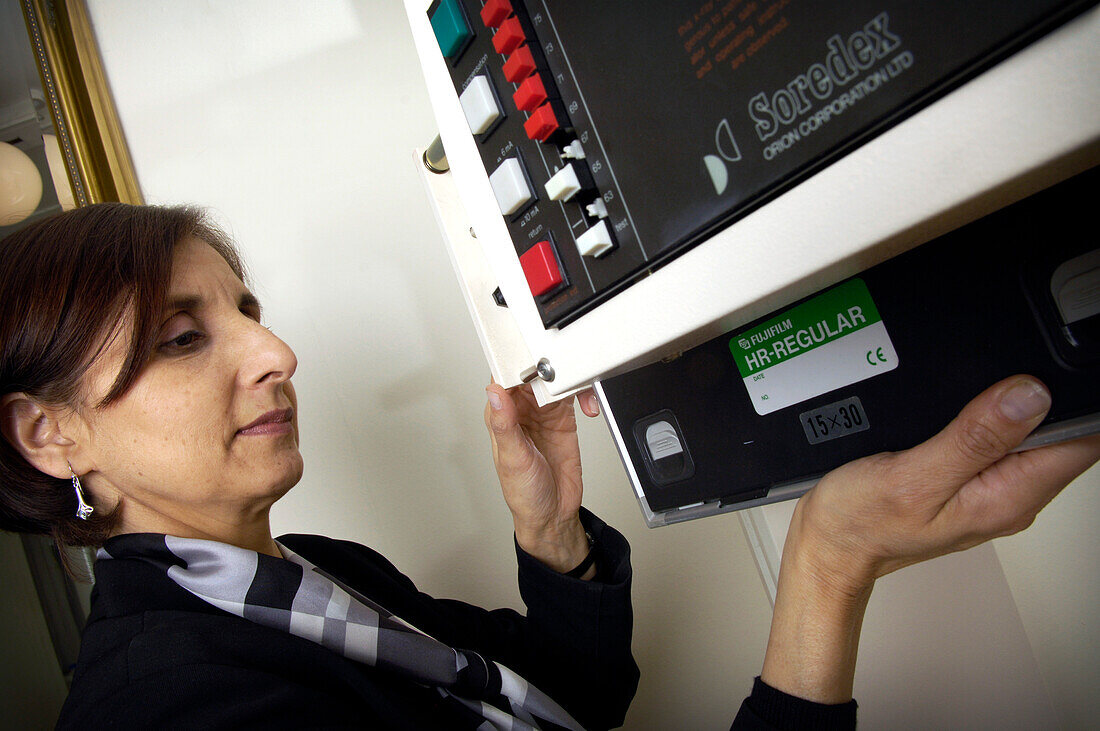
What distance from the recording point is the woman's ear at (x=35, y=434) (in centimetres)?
68

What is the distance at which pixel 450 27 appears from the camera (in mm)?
470

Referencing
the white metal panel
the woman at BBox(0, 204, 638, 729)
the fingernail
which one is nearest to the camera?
the white metal panel

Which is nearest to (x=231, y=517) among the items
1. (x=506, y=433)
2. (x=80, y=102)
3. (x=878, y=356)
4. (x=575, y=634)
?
(x=506, y=433)

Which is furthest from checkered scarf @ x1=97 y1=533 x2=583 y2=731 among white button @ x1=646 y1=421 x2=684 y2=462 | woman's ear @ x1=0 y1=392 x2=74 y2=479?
white button @ x1=646 y1=421 x2=684 y2=462

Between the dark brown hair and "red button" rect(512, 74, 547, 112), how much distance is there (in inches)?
17.9

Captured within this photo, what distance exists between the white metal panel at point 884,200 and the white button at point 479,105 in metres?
0.15

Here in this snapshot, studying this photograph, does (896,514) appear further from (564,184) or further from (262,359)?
(262,359)

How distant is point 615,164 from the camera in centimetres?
40

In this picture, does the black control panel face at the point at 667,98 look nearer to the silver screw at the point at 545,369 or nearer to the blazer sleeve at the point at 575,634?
the silver screw at the point at 545,369

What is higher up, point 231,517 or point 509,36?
point 509,36

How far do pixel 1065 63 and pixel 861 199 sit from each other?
3.2 inches

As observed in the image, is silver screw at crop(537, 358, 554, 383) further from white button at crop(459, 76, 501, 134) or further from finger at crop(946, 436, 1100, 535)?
finger at crop(946, 436, 1100, 535)

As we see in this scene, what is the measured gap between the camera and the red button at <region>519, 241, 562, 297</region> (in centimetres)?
45

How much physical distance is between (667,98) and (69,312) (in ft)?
2.00
